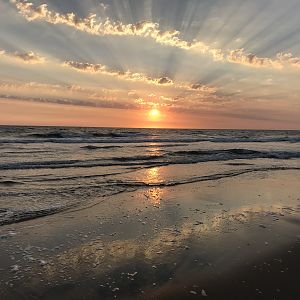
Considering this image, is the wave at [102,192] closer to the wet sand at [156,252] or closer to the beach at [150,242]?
the beach at [150,242]

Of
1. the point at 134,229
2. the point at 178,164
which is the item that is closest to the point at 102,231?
the point at 134,229

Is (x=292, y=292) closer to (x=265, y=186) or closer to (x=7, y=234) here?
(x=7, y=234)

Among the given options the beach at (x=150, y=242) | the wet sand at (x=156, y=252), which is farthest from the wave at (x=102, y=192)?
the wet sand at (x=156, y=252)

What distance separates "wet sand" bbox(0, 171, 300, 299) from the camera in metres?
5.02

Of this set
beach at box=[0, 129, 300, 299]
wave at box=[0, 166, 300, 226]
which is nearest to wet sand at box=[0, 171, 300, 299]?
beach at box=[0, 129, 300, 299]

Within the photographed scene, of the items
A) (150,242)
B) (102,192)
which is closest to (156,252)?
(150,242)

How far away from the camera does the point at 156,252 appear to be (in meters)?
6.32

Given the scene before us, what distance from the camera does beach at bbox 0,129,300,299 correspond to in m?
5.07

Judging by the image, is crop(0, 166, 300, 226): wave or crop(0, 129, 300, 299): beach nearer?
crop(0, 129, 300, 299): beach

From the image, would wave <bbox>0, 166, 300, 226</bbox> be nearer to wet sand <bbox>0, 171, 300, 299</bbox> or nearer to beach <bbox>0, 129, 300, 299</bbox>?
beach <bbox>0, 129, 300, 299</bbox>

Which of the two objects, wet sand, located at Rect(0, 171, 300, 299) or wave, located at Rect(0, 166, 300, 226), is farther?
wave, located at Rect(0, 166, 300, 226)

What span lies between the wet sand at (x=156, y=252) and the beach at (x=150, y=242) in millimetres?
16

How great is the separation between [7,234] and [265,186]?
9408mm

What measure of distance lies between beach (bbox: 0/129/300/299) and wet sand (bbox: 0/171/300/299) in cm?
2
